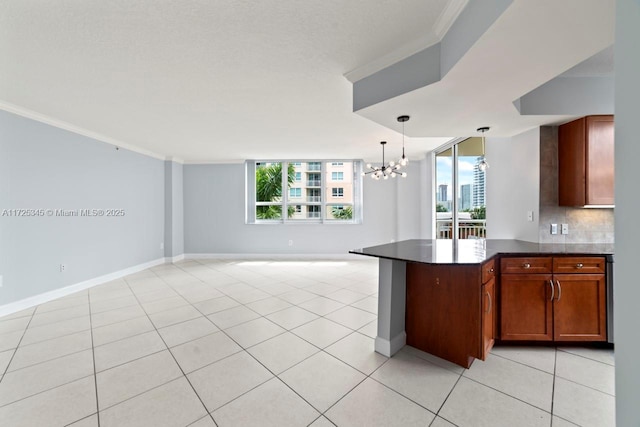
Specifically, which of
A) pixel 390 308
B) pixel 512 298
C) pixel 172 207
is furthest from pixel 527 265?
pixel 172 207

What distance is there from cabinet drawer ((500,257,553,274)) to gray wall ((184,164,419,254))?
4.00 metres

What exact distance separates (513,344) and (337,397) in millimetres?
1762

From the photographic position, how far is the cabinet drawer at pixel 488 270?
194 cm

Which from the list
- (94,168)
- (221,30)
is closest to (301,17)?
(221,30)

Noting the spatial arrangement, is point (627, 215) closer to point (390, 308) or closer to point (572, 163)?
point (390, 308)

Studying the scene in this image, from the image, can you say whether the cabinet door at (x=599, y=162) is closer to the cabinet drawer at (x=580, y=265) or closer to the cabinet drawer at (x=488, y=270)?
the cabinet drawer at (x=580, y=265)

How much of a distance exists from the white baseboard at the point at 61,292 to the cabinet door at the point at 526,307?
5395 millimetres

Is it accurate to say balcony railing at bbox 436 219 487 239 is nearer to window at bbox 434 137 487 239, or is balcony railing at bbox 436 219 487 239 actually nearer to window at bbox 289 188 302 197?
window at bbox 434 137 487 239

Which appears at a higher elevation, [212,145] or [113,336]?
[212,145]

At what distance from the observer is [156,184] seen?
5535 millimetres

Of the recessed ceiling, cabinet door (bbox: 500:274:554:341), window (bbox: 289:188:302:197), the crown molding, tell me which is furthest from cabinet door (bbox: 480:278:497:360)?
the crown molding

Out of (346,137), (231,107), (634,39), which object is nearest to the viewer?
(634,39)

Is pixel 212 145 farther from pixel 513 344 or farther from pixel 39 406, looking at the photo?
pixel 513 344

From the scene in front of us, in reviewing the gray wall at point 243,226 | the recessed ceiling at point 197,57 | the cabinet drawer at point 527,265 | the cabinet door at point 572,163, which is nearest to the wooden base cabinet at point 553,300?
the cabinet drawer at point 527,265
